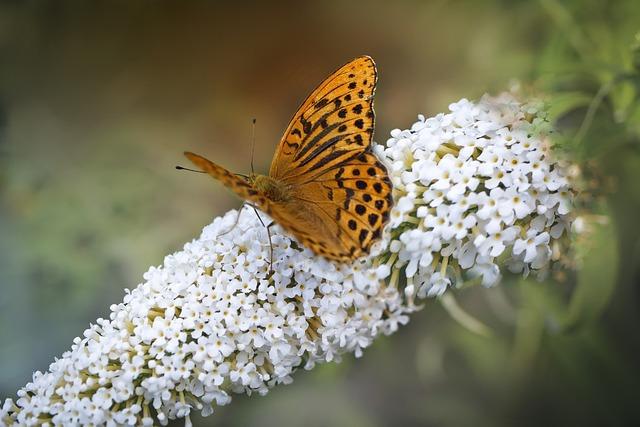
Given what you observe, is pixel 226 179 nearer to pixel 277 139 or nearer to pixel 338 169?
pixel 338 169

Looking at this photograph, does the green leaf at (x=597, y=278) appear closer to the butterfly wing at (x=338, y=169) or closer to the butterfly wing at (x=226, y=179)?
the butterfly wing at (x=338, y=169)

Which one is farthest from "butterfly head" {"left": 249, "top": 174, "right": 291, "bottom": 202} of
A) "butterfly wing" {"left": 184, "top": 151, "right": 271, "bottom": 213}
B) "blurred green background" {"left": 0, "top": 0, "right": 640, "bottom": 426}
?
"blurred green background" {"left": 0, "top": 0, "right": 640, "bottom": 426}

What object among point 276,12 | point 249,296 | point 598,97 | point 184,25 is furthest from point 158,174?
point 598,97

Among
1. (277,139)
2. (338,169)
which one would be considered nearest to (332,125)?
(338,169)

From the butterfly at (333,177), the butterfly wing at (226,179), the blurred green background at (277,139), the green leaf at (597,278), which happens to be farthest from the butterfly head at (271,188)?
the green leaf at (597,278)

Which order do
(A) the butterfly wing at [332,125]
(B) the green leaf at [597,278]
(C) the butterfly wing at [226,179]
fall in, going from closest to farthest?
(C) the butterfly wing at [226,179] → (A) the butterfly wing at [332,125] → (B) the green leaf at [597,278]

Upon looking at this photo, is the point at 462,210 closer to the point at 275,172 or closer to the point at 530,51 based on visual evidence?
the point at 275,172
